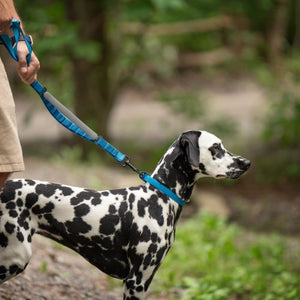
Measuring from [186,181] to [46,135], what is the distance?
1250 cm

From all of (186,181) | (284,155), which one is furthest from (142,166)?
(186,181)

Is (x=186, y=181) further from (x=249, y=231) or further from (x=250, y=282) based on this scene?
(x=249, y=231)

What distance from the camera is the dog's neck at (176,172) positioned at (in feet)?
12.2

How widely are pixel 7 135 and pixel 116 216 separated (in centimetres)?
83

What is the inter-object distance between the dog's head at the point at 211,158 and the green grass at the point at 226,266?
5.56 feet

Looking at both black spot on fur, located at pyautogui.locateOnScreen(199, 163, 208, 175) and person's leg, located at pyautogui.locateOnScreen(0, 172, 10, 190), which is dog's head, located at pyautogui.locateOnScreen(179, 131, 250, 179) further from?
person's leg, located at pyautogui.locateOnScreen(0, 172, 10, 190)

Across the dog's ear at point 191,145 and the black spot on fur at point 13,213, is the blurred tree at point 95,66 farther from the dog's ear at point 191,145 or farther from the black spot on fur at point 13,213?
the black spot on fur at point 13,213

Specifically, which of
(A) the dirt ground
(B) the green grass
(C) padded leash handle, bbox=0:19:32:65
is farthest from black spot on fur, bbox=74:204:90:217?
(B) the green grass

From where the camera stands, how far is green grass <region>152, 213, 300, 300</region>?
565cm

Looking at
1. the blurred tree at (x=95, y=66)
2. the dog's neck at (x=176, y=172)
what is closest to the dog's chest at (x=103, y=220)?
the dog's neck at (x=176, y=172)

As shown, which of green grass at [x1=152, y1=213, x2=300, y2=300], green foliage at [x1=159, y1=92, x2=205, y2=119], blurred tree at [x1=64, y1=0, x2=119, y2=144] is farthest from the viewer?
green foliage at [x1=159, y1=92, x2=205, y2=119]

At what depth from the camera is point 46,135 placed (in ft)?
52.0

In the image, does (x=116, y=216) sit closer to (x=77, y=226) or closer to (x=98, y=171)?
(x=77, y=226)

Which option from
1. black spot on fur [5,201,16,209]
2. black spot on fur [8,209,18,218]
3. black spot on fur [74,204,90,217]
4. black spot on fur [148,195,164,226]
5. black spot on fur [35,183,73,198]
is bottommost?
black spot on fur [8,209,18,218]
